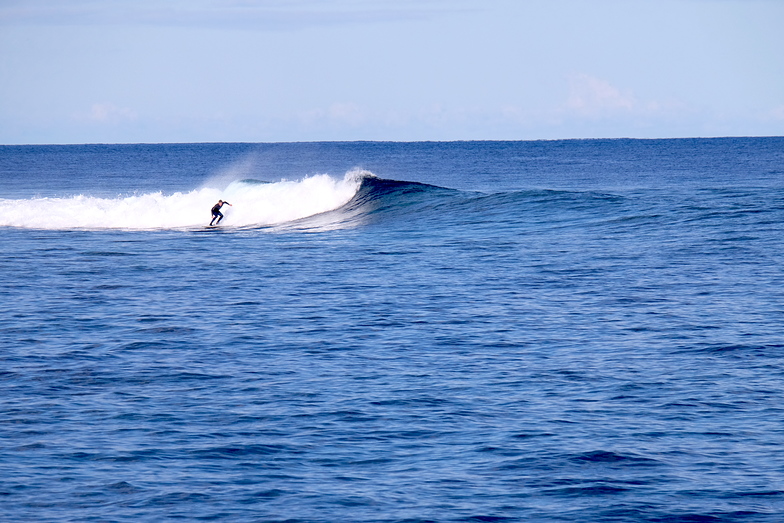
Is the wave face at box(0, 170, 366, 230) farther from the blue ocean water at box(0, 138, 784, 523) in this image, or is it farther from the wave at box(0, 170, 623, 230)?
the blue ocean water at box(0, 138, 784, 523)

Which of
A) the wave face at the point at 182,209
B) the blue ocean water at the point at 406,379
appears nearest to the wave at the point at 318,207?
the wave face at the point at 182,209

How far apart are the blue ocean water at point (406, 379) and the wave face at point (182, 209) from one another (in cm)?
1198

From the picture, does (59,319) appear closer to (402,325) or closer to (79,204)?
(402,325)

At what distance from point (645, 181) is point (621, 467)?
62168 mm

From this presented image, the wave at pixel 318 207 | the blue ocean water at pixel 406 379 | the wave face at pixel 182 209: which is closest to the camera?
the blue ocean water at pixel 406 379

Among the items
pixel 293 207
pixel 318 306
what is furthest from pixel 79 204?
pixel 318 306

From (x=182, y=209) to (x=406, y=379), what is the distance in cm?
3378

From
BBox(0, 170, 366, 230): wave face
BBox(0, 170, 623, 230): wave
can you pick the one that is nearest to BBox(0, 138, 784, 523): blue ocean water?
BBox(0, 170, 623, 230): wave

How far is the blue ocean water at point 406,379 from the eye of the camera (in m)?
9.55

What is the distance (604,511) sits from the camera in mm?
9031

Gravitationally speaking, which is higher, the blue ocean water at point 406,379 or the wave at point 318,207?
the wave at point 318,207

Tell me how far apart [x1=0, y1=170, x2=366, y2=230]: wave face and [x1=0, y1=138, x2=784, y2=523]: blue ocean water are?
11980mm

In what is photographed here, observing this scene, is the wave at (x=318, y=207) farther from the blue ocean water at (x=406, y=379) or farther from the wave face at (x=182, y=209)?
the blue ocean water at (x=406, y=379)

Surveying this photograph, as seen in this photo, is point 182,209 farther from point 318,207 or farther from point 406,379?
point 406,379
